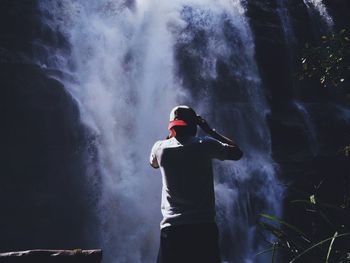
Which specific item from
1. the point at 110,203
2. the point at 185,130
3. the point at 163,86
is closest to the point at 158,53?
the point at 163,86

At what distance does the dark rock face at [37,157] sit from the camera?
11.6 meters

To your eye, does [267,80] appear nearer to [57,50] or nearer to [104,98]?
[104,98]

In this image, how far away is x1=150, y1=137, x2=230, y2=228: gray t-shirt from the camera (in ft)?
9.52

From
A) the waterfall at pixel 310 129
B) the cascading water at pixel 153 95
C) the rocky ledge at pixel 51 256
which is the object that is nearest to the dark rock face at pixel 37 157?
the cascading water at pixel 153 95

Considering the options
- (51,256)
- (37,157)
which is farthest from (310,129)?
(51,256)

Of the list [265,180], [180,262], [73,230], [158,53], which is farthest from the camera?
[158,53]

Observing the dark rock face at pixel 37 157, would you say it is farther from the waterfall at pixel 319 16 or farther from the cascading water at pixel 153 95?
the waterfall at pixel 319 16

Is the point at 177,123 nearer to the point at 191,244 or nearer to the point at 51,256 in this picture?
the point at 191,244

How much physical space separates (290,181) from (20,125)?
9.03 m

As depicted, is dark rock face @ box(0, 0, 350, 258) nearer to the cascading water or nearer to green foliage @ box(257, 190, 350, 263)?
the cascading water

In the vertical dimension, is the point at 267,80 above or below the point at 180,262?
above

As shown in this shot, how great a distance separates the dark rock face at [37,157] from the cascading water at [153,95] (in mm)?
541

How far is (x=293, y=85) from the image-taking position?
1836 centimetres

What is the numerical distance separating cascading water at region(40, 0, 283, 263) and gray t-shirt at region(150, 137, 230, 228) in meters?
9.08
